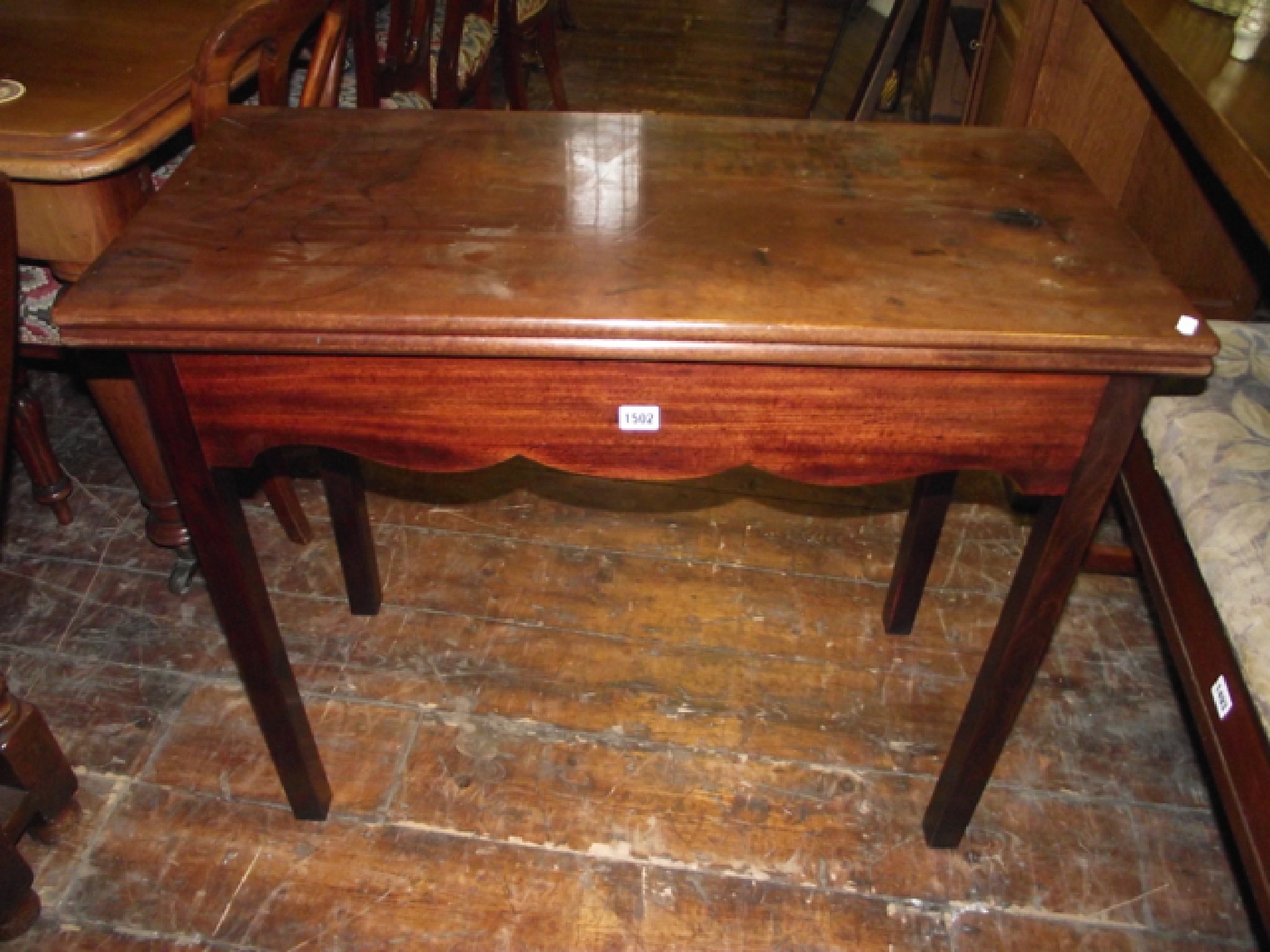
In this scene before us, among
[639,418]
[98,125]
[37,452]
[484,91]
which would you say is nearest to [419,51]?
[484,91]

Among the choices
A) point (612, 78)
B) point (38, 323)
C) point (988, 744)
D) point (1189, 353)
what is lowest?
point (612, 78)

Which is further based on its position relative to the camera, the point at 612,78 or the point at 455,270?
the point at 612,78

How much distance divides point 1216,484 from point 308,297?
98 centimetres

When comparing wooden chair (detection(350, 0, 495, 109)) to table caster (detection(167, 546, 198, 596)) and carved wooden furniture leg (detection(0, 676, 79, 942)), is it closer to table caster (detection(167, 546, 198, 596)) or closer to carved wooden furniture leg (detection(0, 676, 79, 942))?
table caster (detection(167, 546, 198, 596))

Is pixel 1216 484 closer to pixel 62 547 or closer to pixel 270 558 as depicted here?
pixel 270 558

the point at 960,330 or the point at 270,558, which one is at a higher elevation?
the point at 960,330

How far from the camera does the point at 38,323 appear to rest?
1407mm

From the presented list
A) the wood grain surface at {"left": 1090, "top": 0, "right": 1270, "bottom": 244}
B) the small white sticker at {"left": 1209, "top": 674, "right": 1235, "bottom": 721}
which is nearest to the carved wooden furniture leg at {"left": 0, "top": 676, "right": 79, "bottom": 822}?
the small white sticker at {"left": 1209, "top": 674, "right": 1235, "bottom": 721}

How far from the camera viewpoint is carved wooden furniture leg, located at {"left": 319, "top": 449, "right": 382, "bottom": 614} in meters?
1.41

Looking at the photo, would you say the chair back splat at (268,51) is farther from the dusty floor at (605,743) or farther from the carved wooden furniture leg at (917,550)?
the carved wooden furniture leg at (917,550)

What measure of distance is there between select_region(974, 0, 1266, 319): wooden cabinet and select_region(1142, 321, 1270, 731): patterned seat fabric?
555mm

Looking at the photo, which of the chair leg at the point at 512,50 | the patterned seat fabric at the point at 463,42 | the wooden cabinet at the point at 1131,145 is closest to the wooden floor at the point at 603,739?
the wooden cabinet at the point at 1131,145

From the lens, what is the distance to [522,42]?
9.12ft

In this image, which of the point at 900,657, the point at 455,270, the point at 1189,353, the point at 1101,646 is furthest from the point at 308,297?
the point at 1101,646
